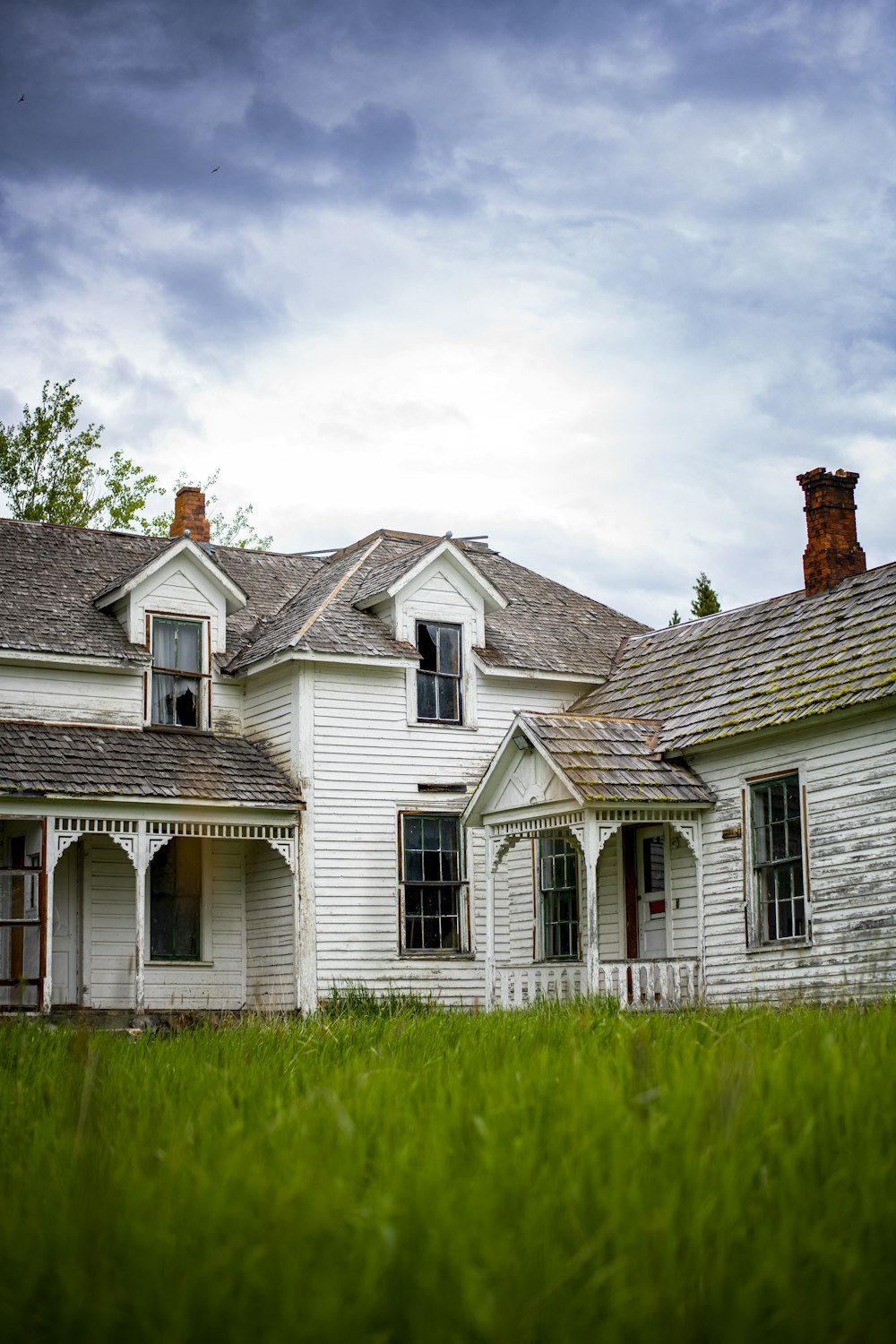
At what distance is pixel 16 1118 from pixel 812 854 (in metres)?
13.3

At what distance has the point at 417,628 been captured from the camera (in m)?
23.6

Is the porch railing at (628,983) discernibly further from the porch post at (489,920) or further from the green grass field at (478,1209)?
the green grass field at (478,1209)

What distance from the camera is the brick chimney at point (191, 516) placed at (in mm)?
26812

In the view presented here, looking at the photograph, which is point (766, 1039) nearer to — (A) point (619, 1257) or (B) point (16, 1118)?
(B) point (16, 1118)

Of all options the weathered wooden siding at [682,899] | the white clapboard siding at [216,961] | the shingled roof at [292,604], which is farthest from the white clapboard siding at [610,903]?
the white clapboard siding at [216,961]

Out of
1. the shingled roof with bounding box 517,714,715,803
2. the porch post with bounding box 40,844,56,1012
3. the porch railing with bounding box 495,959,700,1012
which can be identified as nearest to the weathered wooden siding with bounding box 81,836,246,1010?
the porch post with bounding box 40,844,56,1012

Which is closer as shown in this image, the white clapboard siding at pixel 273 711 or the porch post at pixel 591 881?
the porch post at pixel 591 881


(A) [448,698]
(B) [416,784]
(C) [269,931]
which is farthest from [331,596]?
(C) [269,931]

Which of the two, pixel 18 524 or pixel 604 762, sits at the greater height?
pixel 18 524

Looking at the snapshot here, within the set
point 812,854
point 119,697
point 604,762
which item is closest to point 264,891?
point 119,697

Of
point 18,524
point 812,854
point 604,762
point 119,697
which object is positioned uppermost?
point 18,524

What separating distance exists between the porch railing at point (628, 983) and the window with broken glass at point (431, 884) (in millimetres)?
2914

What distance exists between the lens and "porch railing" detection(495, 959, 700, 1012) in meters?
18.5

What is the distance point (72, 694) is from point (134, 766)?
1715mm
